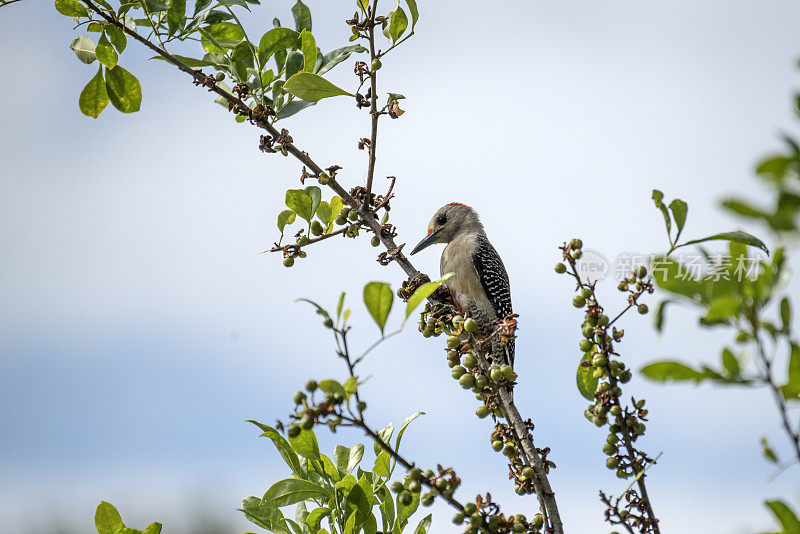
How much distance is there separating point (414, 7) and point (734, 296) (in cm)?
159

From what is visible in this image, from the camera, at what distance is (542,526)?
1.90 metres

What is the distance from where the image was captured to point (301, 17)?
8.95 feet

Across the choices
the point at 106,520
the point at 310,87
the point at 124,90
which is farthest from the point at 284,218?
the point at 106,520

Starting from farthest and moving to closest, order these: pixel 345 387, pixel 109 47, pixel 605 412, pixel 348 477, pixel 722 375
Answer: pixel 109 47 < pixel 348 477 < pixel 605 412 < pixel 345 387 < pixel 722 375

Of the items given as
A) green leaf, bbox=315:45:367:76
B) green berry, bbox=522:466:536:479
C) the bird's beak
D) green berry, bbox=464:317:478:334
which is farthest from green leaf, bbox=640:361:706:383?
the bird's beak

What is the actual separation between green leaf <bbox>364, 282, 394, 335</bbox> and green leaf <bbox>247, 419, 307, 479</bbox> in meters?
0.72

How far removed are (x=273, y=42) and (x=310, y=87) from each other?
39cm

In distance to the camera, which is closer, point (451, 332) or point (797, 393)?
point (797, 393)

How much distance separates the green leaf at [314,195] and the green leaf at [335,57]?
411 mm

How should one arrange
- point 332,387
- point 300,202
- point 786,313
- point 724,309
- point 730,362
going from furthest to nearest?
1. point 300,202
2. point 332,387
3. point 786,313
4. point 730,362
5. point 724,309

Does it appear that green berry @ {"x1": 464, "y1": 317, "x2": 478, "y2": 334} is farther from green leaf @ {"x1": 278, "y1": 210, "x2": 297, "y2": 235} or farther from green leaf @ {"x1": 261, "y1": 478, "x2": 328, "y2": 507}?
green leaf @ {"x1": 278, "y1": 210, "x2": 297, "y2": 235}

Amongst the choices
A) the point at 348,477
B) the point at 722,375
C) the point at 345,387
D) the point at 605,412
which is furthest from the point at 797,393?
the point at 348,477

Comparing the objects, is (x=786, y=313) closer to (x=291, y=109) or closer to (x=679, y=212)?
(x=679, y=212)

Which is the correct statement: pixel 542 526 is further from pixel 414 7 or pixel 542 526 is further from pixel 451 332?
pixel 414 7
